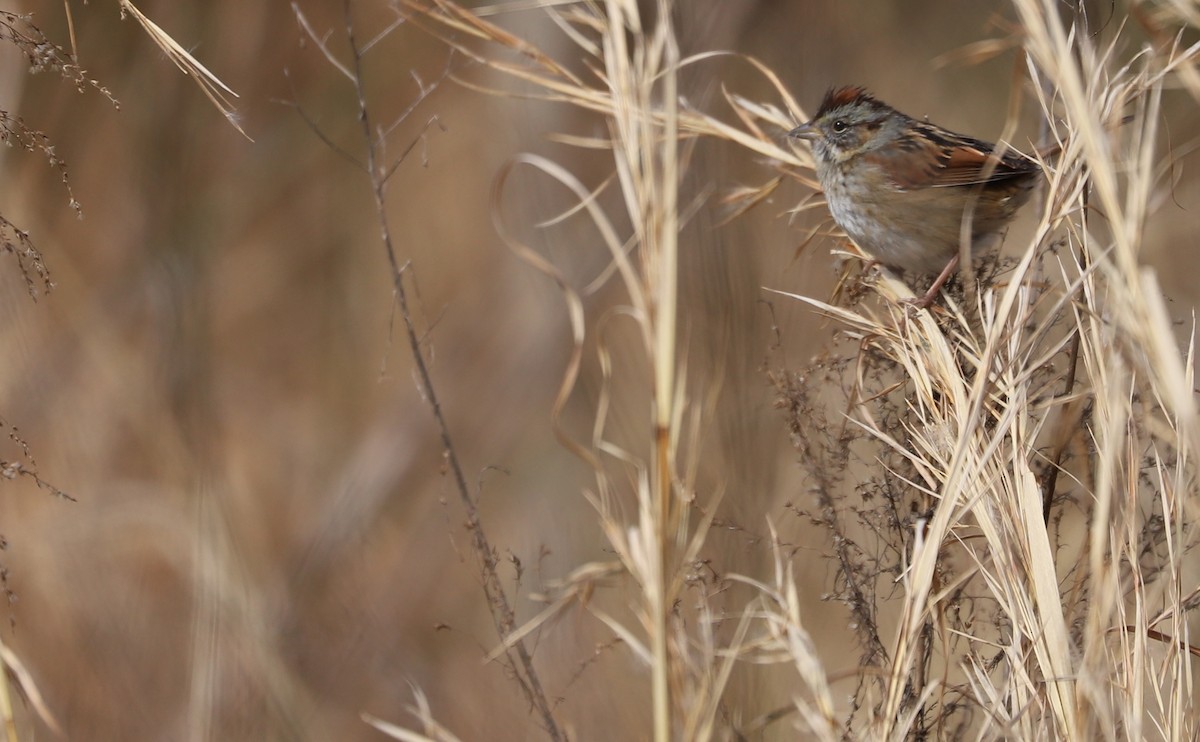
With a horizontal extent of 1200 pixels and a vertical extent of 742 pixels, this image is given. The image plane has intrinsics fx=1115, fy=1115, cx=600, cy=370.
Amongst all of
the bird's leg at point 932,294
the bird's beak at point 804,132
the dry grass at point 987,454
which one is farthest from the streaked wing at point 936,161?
the dry grass at point 987,454

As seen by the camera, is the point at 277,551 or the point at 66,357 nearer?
the point at 66,357

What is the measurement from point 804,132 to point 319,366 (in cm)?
396

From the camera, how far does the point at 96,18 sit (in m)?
4.62

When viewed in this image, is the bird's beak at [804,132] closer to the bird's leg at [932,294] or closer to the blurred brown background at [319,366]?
the blurred brown background at [319,366]

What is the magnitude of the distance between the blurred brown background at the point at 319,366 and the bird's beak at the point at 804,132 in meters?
0.21

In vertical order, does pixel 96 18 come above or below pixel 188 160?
above

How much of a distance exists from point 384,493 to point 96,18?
7.56ft

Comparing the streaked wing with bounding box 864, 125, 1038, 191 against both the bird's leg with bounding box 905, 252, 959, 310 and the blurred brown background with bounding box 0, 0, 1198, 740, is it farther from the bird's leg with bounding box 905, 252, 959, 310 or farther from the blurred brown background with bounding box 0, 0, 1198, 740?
the bird's leg with bounding box 905, 252, 959, 310

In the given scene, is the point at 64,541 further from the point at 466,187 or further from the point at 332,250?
the point at 466,187

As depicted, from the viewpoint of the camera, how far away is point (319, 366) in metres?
5.68

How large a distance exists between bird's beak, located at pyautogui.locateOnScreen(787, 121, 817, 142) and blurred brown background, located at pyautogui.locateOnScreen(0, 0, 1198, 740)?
21cm

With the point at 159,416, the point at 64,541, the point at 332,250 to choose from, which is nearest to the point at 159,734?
the point at 64,541

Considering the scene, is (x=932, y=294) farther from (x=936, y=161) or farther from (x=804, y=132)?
(x=936, y=161)

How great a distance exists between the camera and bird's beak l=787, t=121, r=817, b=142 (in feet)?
6.94
